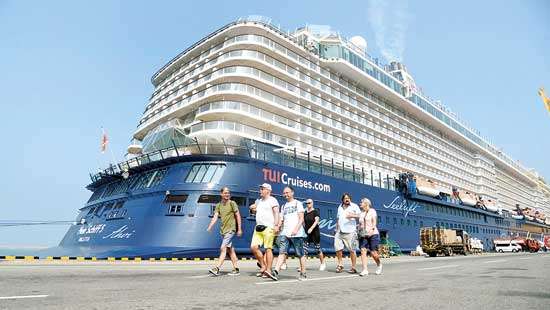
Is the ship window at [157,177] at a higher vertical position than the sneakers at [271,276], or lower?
higher

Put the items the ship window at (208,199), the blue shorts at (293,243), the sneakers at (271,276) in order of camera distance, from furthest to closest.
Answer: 1. the ship window at (208,199)
2. the blue shorts at (293,243)
3. the sneakers at (271,276)

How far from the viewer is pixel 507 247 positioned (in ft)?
131

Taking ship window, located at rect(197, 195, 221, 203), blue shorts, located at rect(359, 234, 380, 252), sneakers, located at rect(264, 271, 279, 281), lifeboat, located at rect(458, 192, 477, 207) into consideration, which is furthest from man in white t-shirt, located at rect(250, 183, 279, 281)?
lifeboat, located at rect(458, 192, 477, 207)

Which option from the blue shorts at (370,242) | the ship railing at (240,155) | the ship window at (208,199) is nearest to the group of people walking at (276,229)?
the blue shorts at (370,242)

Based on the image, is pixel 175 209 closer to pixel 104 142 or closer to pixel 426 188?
pixel 104 142

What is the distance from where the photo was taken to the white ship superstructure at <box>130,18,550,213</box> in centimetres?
2319

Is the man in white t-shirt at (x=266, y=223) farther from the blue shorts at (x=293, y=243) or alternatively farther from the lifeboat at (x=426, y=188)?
the lifeboat at (x=426, y=188)

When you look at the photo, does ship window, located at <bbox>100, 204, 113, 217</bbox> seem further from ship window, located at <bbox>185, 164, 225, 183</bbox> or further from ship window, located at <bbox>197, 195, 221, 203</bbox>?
ship window, located at <bbox>197, 195, 221, 203</bbox>

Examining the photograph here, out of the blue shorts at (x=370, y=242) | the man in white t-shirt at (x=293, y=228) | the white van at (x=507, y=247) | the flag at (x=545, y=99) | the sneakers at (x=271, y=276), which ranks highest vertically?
the flag at (x=545, y=99)

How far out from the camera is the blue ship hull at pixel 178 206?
606 inches

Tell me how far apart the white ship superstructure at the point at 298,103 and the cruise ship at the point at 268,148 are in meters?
0.11

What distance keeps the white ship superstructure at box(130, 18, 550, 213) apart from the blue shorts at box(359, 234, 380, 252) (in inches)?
450

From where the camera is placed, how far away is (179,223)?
15508 millimetres

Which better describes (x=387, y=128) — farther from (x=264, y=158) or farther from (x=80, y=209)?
(x=80, y=209)
